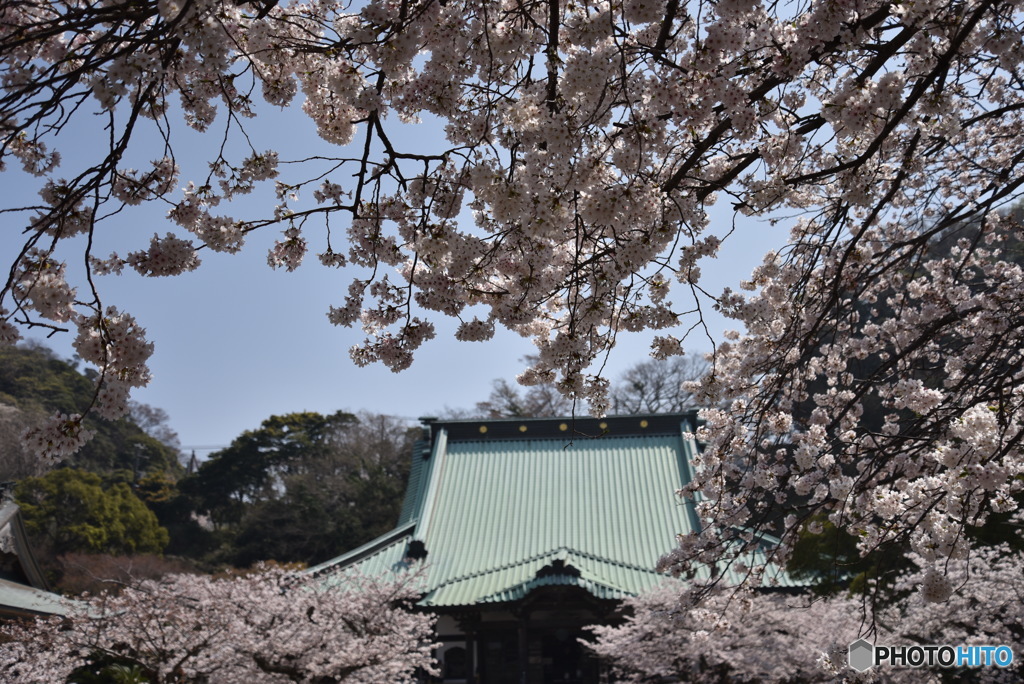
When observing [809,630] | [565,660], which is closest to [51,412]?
[565,660]

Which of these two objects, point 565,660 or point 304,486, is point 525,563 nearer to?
point 565,660

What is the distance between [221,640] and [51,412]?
16039 mm

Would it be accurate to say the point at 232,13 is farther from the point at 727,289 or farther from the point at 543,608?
the point at 543,608

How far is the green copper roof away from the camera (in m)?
9.06

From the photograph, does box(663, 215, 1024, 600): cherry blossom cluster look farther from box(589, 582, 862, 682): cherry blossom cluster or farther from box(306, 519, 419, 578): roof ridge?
box(306, 519, 419, 578): roof ridge

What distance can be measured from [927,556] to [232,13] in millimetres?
3793

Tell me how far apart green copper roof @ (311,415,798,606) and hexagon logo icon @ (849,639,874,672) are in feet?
11.9

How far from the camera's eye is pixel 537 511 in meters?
11.4

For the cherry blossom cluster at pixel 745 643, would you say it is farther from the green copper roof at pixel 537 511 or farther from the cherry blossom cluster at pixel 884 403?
the cherry blossom cluster at pixel 884 403

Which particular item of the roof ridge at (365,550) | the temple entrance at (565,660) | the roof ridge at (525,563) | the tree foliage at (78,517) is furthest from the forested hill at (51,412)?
the temple entrance at (565,660)

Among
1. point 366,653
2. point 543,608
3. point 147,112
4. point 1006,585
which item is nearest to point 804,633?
point 1006,585

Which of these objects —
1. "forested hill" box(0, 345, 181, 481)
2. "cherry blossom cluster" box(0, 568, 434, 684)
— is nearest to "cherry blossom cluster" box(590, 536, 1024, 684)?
"cherry blossom cluster" box(0, 568, 434, 684)

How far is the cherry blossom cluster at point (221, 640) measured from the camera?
634 centimetres

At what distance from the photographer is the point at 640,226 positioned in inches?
87.6
